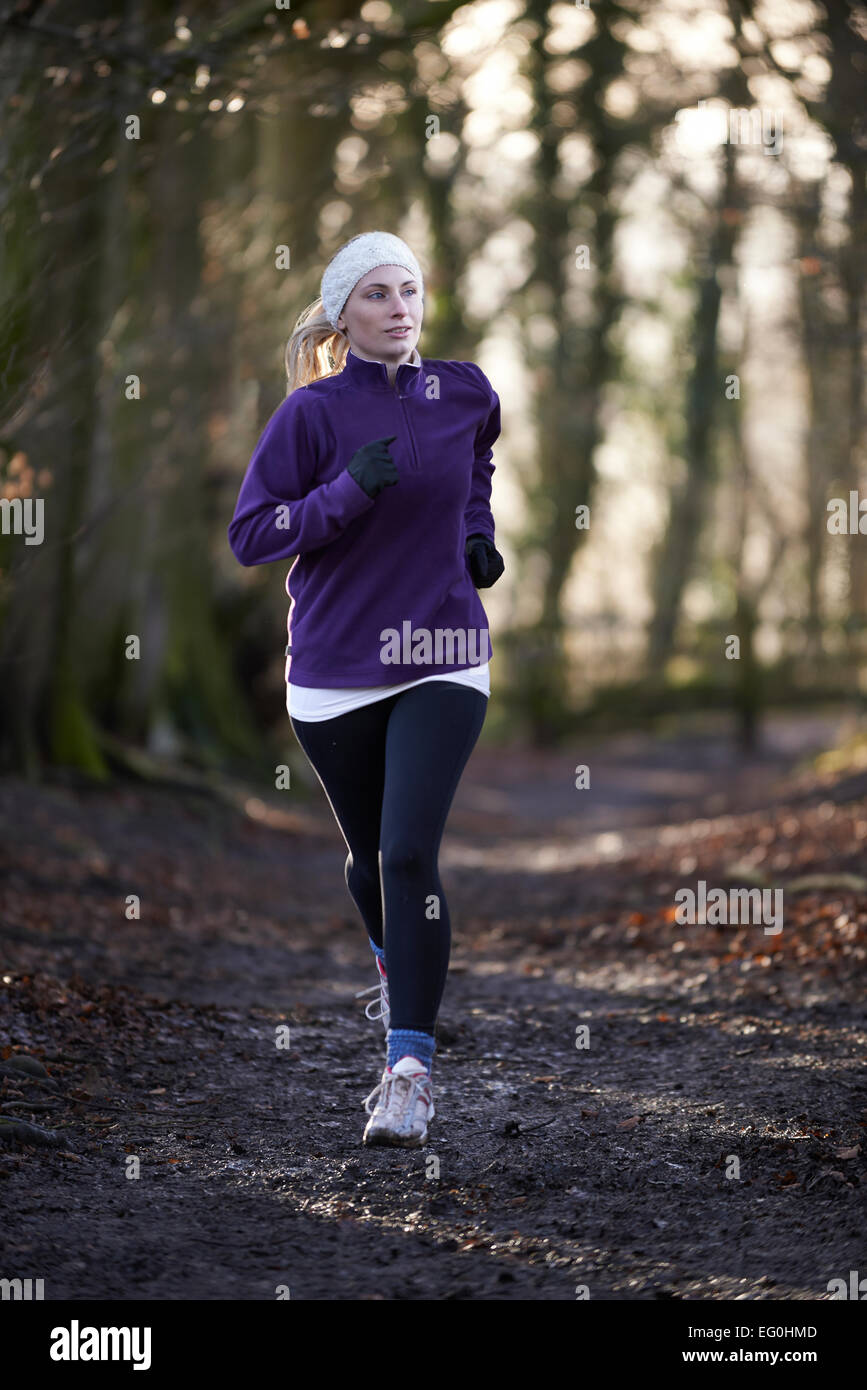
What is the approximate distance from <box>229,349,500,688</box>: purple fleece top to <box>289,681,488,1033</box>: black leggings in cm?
10

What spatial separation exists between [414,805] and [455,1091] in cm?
120

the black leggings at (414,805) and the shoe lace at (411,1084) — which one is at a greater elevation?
the black leggings at (414,805)

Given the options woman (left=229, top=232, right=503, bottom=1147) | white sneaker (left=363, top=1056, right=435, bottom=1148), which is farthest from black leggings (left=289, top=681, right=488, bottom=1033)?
white sneaker (left=363, top=1056, right=435, bottom=1148)

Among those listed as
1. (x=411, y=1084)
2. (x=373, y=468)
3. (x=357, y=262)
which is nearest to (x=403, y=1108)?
(x=411, y=1084)

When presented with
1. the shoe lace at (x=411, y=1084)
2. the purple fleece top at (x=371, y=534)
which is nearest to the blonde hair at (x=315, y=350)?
the purple fleece top at (x=371, y=534)

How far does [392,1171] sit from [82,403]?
725 cm

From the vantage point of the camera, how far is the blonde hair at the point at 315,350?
13.8ft

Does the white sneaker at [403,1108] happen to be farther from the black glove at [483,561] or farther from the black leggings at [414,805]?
the black glove at [483,561]

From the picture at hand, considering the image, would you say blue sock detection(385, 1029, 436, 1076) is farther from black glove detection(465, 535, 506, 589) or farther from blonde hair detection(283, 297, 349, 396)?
blonde hair detection(283, 297, 349, 396)

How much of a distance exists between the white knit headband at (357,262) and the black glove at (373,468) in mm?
595

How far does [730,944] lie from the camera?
706 centimetres

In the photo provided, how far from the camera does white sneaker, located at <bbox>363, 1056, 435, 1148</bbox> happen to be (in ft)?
12.7
